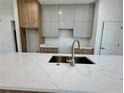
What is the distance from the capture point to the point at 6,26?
465 cm

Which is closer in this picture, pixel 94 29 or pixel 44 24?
pixel 94 29

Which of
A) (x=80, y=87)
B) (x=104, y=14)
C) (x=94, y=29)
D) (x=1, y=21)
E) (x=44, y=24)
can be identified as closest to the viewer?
(x=80, y=87)

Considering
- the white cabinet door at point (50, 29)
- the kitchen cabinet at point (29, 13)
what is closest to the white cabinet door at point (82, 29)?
the white cabinet door at point (50, 29)

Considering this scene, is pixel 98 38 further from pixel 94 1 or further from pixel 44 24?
pixel 44 24

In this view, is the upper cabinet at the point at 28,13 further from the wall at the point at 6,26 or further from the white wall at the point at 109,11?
the white wall at the point at 109,11

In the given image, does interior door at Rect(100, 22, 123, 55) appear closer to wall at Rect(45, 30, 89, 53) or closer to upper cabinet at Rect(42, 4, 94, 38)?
upper cabinet at Rect(42, 4, 94, 38)

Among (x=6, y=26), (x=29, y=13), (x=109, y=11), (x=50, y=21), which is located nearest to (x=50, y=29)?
(x=50, y=21)

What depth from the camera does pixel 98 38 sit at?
3455 millimetres

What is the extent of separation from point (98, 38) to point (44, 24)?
208cm

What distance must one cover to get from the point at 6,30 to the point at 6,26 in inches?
7.5

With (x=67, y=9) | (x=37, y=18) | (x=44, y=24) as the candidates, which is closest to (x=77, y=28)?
(x=67, y=9)

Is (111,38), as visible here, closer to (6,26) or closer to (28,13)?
(28,13)

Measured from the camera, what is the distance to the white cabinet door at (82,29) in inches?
144

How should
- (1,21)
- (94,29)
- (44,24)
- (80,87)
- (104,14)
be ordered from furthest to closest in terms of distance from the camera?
(1,21)
(44,24)
(94,29)
(104,14)
(80,87)
